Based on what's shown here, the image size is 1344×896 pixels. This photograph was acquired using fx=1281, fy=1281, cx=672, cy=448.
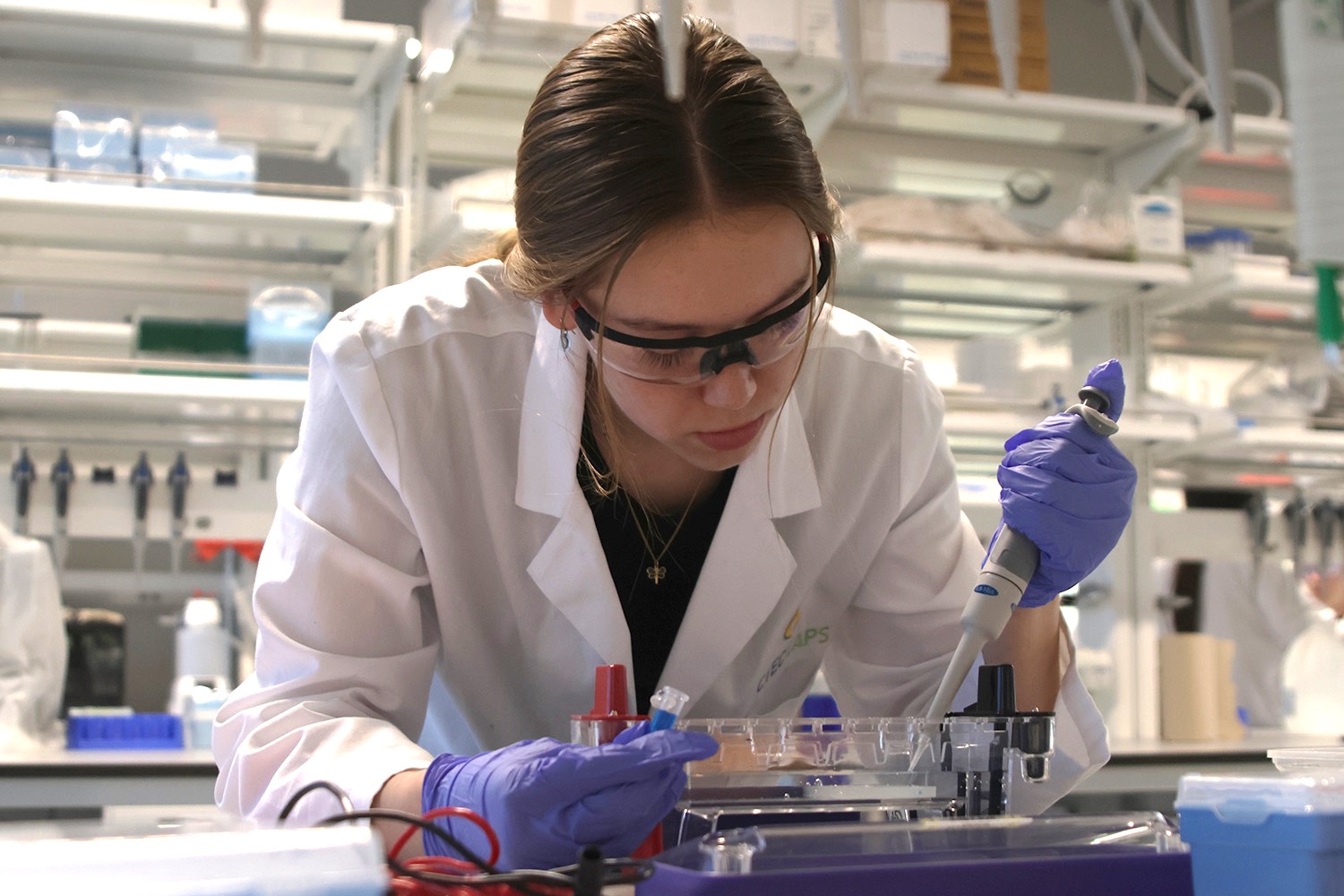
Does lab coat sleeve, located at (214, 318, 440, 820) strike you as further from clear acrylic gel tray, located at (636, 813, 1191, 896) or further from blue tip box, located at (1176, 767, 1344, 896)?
blue tip box, located at (1176, 767, 1344, 896)

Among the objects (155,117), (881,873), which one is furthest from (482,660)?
(155,117)

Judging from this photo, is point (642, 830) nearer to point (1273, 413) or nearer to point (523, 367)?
point (523, 367)

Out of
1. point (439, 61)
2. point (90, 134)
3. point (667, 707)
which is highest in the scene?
point (439, 61)

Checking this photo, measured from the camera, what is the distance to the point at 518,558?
1.25 m

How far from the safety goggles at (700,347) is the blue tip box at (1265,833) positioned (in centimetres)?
51

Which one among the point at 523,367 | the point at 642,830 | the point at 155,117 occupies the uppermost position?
the point at 155,117

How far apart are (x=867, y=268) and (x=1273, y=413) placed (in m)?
1.14

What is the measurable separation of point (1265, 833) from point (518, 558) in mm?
783

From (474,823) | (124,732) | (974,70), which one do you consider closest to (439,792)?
(474,823)

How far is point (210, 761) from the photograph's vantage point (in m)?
2.14

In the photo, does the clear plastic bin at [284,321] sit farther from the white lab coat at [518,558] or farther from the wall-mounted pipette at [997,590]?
the wall-mounted pipette at [997,590]

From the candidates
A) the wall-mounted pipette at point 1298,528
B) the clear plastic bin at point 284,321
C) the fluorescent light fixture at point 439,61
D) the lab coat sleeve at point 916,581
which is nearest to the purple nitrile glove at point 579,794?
the lab coat sleeve at point 916,581

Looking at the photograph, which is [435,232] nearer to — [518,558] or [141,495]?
[141,495]

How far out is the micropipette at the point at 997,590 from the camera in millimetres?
978
